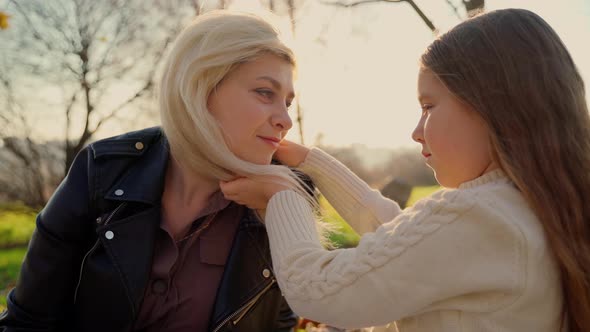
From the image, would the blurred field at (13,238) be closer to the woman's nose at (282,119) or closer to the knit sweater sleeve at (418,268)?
the woman's nose at (282,119)

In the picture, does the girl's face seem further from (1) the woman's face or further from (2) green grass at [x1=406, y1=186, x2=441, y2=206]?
(2) green grass at [x1=406, y1=186, x2=441, y2=206]

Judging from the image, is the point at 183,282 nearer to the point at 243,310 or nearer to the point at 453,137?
the point at 243,310

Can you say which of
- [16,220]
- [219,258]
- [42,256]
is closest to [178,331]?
[219,258]

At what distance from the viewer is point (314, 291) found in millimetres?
1637

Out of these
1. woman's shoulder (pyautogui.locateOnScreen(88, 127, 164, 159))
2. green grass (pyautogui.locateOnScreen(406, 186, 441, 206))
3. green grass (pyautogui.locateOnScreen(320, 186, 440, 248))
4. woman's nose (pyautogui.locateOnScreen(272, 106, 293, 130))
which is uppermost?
woman's nose (pyautogui.locateOnScreen(272, 106, 293, 130))

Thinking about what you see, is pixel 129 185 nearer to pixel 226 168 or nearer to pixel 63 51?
pixel 226 168

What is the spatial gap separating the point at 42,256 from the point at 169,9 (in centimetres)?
568

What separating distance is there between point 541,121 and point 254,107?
122 centimetres

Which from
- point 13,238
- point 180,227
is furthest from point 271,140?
point 13,238

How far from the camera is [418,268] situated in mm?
1512

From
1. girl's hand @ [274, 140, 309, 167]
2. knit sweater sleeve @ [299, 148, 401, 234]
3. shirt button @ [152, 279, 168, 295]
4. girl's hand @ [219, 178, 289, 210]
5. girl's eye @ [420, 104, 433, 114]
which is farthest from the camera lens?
girl's hand @ [274, 140, 309, 167]

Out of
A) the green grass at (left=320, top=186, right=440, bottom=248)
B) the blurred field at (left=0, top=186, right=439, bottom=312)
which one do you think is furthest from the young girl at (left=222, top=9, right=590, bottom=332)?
the blurred field at (left=0, top=186, right=439, bottom=312)

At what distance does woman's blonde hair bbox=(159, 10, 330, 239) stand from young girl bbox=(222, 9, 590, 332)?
59 cm

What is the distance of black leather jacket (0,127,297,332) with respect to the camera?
226 centimetres
